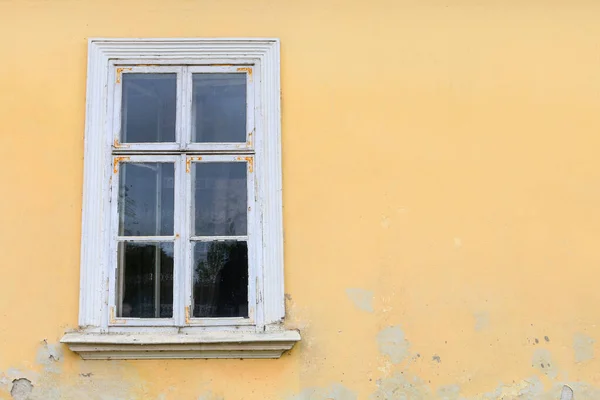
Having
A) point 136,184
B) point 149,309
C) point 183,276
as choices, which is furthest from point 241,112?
point 149,309

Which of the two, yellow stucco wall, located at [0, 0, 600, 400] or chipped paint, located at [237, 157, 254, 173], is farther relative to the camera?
chipped paint, located at [237, 157, 254, 173]

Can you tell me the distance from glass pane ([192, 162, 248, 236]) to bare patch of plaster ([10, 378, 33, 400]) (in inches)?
41.9

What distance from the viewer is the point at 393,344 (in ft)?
10.3

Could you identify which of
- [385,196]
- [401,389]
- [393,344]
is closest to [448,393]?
[401,389]

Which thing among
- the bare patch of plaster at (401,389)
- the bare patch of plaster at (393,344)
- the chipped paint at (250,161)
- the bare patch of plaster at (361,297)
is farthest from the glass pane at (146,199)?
the bare patch of plaster at (401,389)

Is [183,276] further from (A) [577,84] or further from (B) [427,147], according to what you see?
(A) [577,84]

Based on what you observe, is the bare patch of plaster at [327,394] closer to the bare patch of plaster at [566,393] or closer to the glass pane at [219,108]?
the bare patch of plaster at [566,393]

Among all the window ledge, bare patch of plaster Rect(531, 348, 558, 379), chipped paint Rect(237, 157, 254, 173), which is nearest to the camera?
the window ledge

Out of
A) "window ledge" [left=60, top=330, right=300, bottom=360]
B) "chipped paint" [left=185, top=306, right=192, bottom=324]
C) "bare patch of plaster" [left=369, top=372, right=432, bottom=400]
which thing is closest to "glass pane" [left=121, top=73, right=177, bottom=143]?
"chipped paint" [left=185, top=306, right=192, bottom=324]

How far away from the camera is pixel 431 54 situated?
3.36 m

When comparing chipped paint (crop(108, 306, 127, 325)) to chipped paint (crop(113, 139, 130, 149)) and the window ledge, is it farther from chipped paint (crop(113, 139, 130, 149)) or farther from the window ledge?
chipped paint (crop(113, 139, 130, 149))

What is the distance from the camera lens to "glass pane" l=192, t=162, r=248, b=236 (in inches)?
127

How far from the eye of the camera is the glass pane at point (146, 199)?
10.6ft

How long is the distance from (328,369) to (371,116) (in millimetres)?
1272
